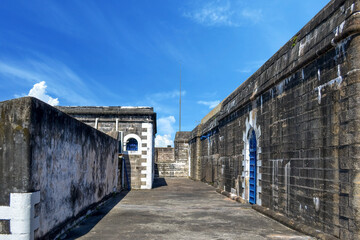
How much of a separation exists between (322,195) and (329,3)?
12.5 feet

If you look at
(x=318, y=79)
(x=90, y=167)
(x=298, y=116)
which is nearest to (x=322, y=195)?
(x=298, y=116)

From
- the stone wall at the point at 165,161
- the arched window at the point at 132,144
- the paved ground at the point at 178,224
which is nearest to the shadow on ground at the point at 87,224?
the paved ground at the point at 178,224

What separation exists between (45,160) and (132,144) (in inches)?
432

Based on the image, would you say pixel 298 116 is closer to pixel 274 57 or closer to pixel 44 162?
pixel 274 57

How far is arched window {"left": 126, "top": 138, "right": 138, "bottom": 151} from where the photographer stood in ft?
52.9

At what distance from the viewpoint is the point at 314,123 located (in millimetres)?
6035

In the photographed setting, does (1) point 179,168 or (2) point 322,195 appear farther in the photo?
(1) point 179,168

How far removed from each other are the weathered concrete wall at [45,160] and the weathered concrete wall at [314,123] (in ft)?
16.7

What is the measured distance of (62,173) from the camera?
617 centimetres

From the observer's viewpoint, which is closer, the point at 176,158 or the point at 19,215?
the point at 19,215

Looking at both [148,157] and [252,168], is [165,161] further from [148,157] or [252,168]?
[252,168]

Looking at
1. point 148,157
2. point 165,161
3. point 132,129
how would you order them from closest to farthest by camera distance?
point 148,157 → point 132,129 → point 165,161

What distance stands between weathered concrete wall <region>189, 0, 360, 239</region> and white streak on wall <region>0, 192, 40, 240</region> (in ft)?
16.7

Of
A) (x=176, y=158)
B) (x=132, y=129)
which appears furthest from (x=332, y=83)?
(x=176, y=158)
